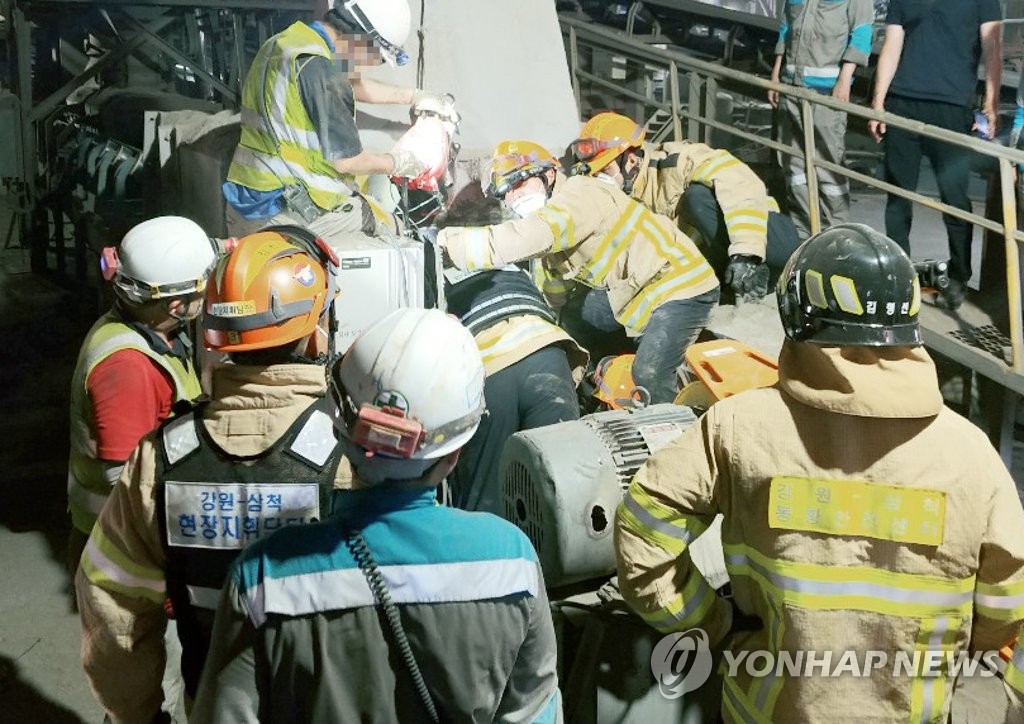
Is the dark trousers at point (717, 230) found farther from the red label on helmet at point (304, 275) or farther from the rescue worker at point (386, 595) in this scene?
the rescue worker at point (386, 595)

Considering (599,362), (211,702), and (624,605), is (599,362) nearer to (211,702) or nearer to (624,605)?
(624,605)

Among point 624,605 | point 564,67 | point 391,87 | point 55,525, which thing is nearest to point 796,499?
point 624,605

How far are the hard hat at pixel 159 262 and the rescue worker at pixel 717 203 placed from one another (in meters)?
2.74

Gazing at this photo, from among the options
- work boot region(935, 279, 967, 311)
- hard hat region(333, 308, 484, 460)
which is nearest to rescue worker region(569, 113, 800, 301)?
work boot region(935, 279, 967, 311)

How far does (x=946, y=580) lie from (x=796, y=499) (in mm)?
373

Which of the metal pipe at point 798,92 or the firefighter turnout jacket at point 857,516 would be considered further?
the metal pipe at point 798,92

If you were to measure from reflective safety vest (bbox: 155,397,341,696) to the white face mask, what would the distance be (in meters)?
2.93

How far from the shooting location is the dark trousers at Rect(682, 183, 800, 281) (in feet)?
19.7

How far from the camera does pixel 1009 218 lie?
16.4 ft

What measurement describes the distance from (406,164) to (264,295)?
2.40 meters

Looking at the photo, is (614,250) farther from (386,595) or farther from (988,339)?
(386,595)

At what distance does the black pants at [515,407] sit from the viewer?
4363mm

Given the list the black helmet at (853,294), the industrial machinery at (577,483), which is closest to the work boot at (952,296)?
the industrial machinery at (577,483)

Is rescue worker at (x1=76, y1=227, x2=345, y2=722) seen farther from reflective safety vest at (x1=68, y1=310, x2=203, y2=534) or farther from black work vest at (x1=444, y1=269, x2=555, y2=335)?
black work vest at (x1=444, y1=269, x2=555, y2=335)
